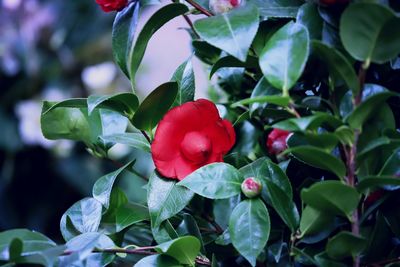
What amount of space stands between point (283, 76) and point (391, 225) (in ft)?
0.56

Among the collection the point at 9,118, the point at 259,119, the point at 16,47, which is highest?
the point at 259,119

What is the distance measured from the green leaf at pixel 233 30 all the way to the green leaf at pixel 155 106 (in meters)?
0.07

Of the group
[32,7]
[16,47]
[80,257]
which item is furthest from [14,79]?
[80,257]

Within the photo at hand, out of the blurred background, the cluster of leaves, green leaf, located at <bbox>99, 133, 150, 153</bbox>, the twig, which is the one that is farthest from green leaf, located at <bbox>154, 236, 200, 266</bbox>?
the blurred background

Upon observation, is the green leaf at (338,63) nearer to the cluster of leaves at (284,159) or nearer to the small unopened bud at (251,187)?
the cluster of leaves at (284,159)

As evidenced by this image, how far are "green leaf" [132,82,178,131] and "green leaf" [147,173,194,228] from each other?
5 cm

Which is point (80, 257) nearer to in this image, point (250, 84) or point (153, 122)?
point (153, 122)

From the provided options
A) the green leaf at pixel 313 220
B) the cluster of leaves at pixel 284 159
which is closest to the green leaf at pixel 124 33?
the cluster of leaves at pixel 284 159

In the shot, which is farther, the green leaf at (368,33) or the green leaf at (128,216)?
the green leaf at (128,216)

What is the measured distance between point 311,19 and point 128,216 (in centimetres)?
25

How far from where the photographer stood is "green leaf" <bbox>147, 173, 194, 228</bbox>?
0.56 meters

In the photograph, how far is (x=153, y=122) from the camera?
0.59 m

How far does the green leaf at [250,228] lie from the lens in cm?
51

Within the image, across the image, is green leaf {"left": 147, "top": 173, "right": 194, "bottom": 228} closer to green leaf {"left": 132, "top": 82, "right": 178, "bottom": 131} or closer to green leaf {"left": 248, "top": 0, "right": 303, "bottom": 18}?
green leaf {"left": 132, "top": 82, "right": 178, "bottom": 131}
